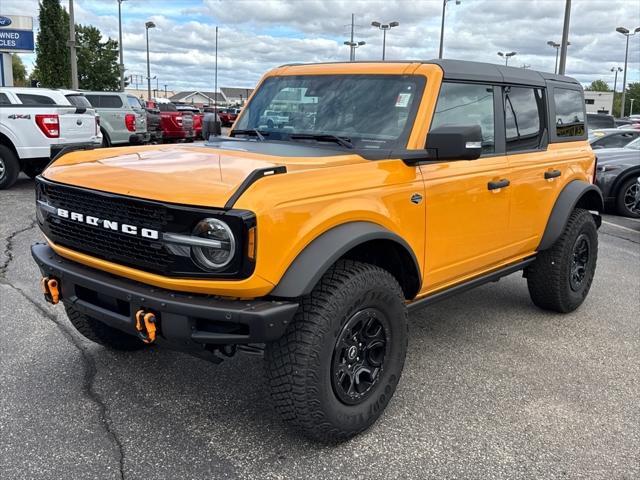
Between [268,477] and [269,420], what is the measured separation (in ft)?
1.72

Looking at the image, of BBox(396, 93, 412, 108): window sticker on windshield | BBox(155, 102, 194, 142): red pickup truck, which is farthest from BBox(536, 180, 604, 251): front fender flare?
BBox(155, 102, 194, 142): red pickup truck

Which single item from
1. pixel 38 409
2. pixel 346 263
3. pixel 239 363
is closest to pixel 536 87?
pixel 346 263

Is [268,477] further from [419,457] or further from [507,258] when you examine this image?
[507,258]

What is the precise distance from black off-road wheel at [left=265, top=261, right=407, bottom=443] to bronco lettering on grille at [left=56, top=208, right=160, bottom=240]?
2.48 ft

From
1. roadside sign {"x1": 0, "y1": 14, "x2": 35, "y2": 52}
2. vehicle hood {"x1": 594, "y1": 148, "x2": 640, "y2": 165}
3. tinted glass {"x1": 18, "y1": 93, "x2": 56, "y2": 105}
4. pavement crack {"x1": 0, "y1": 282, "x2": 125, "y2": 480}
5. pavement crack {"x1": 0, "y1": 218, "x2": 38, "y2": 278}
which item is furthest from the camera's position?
roadside sign {"x1": 0, "y1": 14, "x2": 35, "y2": 52}

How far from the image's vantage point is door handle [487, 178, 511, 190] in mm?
3983

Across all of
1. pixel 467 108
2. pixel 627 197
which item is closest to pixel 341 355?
pixel 467 108

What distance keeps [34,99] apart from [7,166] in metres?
1.72

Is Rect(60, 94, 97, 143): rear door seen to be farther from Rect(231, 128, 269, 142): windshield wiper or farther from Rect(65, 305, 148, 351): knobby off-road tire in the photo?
Rect(65, 305, 148, 351): knobby off-road tire

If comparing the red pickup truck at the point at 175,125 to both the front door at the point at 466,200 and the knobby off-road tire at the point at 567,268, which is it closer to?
the knobby off-road tire at the point at 567,268

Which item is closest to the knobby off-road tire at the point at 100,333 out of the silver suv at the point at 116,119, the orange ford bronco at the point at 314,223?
the orange ford bronco at the point at 314,223

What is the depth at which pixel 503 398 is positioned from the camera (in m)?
3.63

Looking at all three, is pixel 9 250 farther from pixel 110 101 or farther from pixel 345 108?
pixel 110 101

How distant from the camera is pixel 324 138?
373 centimetres
